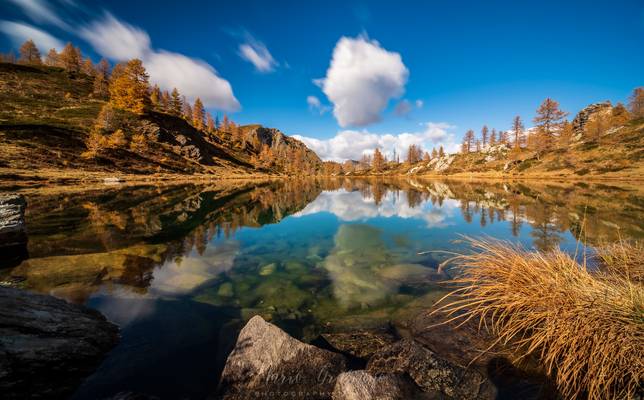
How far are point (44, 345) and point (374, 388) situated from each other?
227 inches

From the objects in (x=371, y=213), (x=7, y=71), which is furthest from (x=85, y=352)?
(x=7, y=71)

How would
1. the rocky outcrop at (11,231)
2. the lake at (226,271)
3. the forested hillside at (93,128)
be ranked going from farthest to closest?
the forested hillside at (93,128)
the rocky outcrop at (11,231)
the lake at (226,271)

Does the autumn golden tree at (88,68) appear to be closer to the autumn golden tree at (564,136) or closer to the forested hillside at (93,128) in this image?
the forested hillside at (93,128)

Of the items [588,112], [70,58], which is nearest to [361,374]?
[588,112]

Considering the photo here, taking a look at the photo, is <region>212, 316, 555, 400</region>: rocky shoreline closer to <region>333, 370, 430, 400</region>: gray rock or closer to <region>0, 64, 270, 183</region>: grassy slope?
<region>333, 370, 430, 400</region>: gray rock

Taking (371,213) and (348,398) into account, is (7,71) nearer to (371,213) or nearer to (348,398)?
(371,213)

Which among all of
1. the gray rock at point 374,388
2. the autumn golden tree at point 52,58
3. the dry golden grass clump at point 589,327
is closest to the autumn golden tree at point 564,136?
the dry golden grass clump at point 589,327

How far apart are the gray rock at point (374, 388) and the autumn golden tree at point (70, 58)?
18662 cm

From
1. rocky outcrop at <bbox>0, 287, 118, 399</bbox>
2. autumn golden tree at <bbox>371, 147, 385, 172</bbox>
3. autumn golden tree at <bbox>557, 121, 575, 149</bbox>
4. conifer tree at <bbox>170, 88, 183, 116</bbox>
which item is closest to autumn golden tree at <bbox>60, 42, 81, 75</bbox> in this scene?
conifer tree at <bbox>170, 88, 183, 116</bbox>

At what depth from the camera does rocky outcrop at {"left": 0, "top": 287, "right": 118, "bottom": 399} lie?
152 inches

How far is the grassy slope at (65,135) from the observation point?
173ft

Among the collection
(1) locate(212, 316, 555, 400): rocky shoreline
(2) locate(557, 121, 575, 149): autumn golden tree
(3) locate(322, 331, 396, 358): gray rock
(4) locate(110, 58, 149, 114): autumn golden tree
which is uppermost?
(4) locate(110, 58, 149, 114): autumn golden tree

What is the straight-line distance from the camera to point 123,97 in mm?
90188

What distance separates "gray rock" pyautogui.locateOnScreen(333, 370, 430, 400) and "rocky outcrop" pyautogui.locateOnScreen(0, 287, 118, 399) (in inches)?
190
